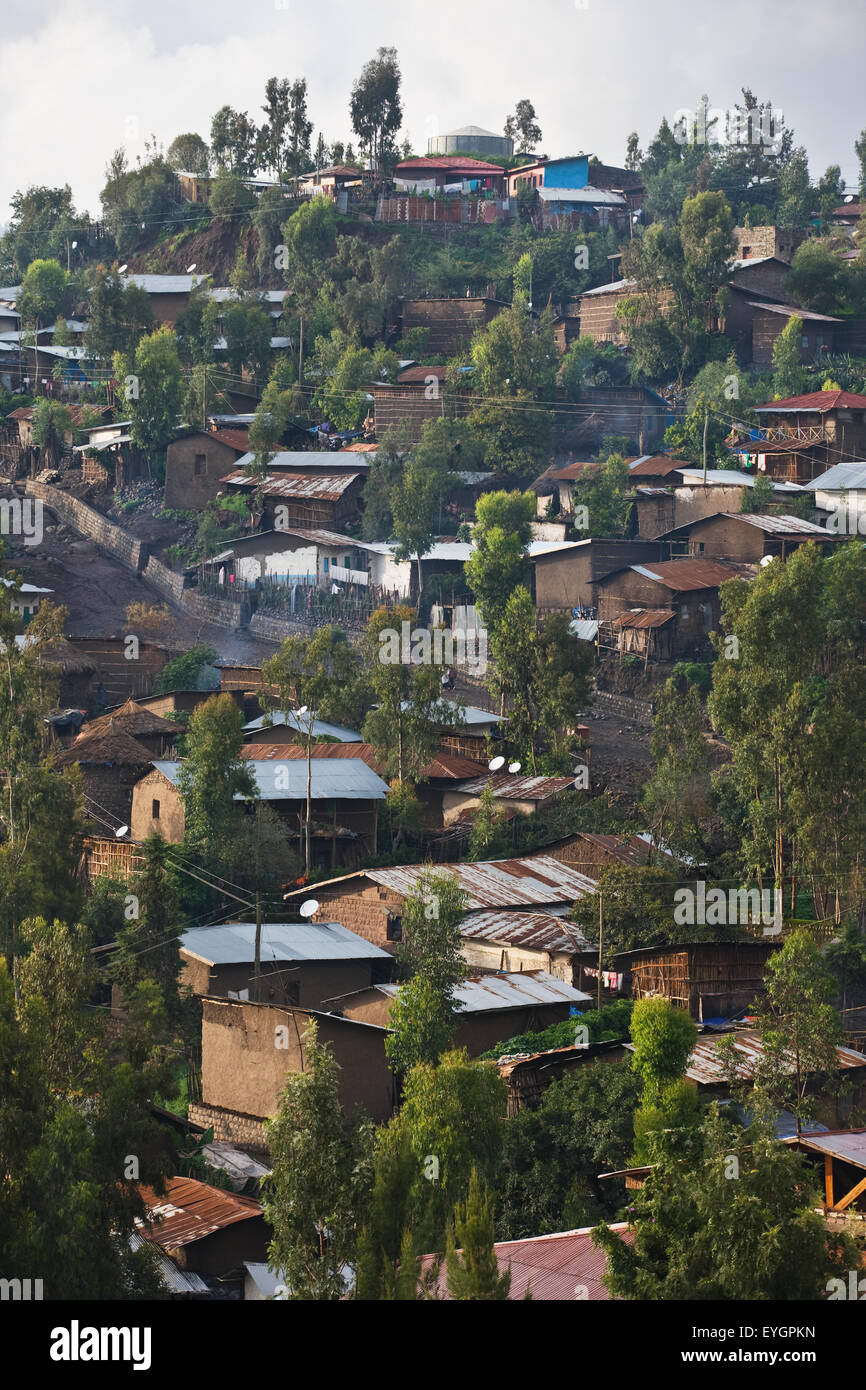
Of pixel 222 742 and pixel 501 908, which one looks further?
pixel 222 742

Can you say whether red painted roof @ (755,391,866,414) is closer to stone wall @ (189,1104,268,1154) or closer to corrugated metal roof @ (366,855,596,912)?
corrugated metal roof @ (366,855,596,912)

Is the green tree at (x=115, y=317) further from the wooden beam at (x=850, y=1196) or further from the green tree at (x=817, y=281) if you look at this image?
the wooden beam at (x=850, y=1196)

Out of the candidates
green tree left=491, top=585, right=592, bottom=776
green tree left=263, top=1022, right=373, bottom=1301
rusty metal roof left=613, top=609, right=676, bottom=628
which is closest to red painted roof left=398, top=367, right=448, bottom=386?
rusty metal roof left=613, top=609, right=676, bottom=628

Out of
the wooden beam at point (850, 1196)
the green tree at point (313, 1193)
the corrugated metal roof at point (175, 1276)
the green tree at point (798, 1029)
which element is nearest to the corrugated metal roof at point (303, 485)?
the green tree at point (798, 1029)

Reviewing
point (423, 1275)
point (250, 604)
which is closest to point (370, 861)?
point (250, 604)
